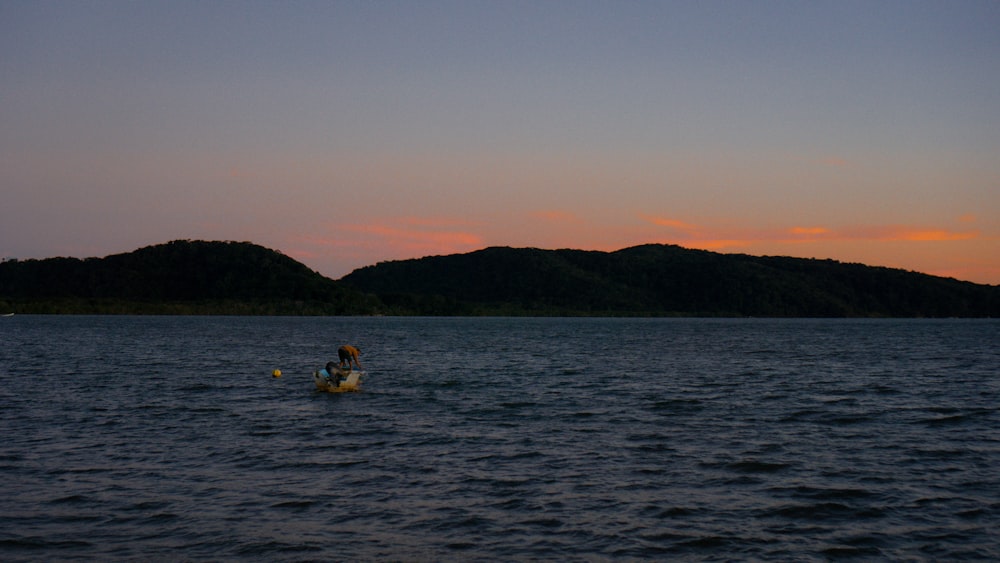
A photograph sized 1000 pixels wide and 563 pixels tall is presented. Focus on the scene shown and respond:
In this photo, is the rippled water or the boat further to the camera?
the boat

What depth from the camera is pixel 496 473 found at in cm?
2238

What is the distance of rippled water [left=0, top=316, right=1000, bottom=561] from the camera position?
1633 centimetres

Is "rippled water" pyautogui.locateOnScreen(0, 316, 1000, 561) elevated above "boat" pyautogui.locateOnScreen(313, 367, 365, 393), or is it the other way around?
"boat" pyautogui.locateOnScreen(313, 367, 365, 393)

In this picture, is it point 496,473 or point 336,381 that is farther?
point 336,381

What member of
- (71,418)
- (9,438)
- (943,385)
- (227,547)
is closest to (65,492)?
(227,547)

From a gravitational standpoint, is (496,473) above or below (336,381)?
below

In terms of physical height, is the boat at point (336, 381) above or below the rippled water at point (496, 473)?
above

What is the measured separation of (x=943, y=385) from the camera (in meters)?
49.9

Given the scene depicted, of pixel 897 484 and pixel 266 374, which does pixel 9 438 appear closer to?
pixel 897 484

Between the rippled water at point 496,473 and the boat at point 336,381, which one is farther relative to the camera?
the boat at point 336,381

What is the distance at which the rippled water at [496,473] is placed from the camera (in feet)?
53.6

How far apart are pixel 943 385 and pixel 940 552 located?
3802 cm

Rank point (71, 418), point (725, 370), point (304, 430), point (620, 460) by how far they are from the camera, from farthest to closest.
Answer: point (725, 370) → point (71, 418) → point (304, 430) → point (620, 460)

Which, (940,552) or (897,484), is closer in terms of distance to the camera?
(940,552)
